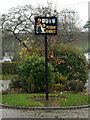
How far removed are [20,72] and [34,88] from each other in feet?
3.70

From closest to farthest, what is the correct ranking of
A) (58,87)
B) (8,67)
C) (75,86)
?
(75,86) < (58,87) < (8,67)

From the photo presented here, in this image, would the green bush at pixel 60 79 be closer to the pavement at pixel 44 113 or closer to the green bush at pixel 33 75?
the green bush at pixel 33 75

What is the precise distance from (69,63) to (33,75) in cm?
277

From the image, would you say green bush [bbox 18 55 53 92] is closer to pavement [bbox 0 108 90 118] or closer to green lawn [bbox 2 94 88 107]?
green lawn [bbox 2 94 88 107]

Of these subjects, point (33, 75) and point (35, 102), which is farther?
point (33, 75)

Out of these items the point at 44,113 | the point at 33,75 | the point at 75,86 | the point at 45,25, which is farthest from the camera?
the point at 75,86

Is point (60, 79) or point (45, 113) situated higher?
point (60, 79)

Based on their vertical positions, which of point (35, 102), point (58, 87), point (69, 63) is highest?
point (69, 63)

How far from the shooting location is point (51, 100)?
11094 mm

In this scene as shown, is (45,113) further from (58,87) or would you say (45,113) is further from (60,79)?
(60,79)

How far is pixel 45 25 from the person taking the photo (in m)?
10.7

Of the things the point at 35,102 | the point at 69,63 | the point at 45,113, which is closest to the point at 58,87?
the point at 69,63

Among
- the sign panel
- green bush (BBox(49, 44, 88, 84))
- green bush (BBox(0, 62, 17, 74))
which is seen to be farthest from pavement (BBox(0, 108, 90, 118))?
green bush (BBox(0, 62, 17, 74))

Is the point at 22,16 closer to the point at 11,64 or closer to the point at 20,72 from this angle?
the point at 11,64
